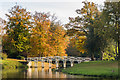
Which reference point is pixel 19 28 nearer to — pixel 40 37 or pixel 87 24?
pixel 40 37

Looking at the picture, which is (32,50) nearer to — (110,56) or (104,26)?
(110,56)

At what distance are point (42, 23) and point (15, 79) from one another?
94.5 ft

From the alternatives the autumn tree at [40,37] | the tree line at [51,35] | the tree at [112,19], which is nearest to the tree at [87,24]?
the tree line at [51,35]

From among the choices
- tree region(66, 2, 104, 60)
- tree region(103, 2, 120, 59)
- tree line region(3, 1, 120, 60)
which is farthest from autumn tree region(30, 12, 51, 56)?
tree region(103, 2, 120, 59)

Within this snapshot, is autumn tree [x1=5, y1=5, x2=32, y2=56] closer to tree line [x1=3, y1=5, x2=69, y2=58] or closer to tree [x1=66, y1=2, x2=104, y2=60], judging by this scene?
tree line [x1=3, y1=5, x2=69, y2=58]

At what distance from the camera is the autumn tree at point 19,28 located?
46375 millimetres

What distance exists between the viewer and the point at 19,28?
4694 cm

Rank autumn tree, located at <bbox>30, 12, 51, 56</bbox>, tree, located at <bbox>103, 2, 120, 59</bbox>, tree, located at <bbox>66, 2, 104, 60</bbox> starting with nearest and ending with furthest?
tree, located at <bbox>103, 2, 120, 59</bbox>, tree, located at <bbox>66, 2, 104, 60</bbox>, autumn tree, located at <bbox>30, 12, 51, 56</bbox>

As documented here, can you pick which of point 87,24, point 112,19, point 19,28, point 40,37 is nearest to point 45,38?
point 40,37

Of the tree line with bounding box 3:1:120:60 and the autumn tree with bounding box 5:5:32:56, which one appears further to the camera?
the autumn tree with bounding box 5:5:32:56

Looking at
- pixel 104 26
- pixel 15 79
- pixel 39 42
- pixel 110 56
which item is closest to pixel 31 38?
pixel 39 42

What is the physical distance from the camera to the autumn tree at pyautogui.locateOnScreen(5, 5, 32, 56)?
1826 inches

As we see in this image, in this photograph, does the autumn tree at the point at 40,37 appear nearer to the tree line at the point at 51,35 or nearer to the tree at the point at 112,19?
the tree line at the point at 51,35

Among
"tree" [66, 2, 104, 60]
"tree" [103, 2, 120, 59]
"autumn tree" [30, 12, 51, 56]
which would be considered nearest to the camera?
"tree" [103, 2, 120, 59]
